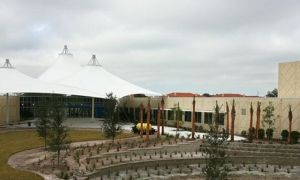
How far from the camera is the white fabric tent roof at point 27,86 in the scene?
5474 cm

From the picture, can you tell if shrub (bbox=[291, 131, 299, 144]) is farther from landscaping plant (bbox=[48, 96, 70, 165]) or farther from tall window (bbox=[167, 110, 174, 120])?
tall window (bbox=[167, 110, 174, 120])

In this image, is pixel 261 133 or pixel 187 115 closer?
pixel 261 133

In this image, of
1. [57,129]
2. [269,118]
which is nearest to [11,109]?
[269,118]

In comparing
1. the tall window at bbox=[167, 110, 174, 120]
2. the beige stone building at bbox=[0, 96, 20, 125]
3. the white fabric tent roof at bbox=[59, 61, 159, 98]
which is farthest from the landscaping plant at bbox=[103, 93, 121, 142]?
the beige stone building at bbox=[0, 96, 20, 125]

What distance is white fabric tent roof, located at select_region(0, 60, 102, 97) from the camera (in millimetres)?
54737

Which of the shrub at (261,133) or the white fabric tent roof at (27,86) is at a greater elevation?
the white fabric tent roof at (27,86)

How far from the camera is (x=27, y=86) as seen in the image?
187ft

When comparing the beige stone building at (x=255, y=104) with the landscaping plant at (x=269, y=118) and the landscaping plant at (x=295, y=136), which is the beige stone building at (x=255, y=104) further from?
the landscaping plant at (x=295, y=136)

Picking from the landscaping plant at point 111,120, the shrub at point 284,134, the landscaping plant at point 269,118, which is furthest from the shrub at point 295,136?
the landscaping plant at point 111,120

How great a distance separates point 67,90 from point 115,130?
85.9ft

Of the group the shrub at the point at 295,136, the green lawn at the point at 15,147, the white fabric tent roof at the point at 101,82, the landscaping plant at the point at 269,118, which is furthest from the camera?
the white fabric tent roof at the point at 101,82

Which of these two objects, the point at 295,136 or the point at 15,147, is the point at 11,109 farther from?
the point at 295,136

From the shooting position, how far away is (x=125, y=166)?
1003 inches

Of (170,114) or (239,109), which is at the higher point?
(239,109)
